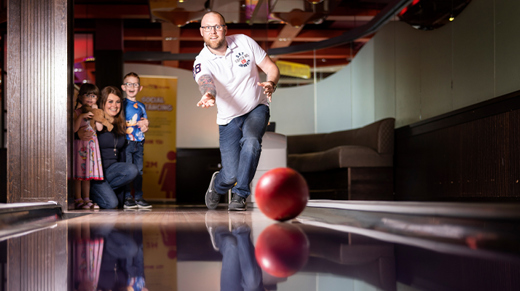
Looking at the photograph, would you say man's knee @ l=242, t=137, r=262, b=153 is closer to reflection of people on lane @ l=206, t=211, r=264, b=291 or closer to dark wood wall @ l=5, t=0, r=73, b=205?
dark wood wall @ l=5, t=0, r=73, b=205

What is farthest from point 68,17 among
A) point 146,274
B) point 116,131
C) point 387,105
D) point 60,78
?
point 387,105

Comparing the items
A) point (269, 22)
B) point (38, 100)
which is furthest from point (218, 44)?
point (269, 22)

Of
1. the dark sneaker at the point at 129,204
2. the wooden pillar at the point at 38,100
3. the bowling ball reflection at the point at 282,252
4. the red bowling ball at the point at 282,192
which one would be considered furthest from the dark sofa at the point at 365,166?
the bowling ball reflection at the point at 282,252

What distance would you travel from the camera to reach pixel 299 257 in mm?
993

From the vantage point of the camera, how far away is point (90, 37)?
9.63 meters

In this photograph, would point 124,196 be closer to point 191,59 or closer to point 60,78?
point 60,78

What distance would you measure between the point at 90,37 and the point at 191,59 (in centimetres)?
207

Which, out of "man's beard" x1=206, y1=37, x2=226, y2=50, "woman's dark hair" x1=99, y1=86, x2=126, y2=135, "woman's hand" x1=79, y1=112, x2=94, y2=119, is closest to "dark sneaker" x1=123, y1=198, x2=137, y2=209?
"woman's dark hair" x1=99, y1=86, x2=126, y2=135

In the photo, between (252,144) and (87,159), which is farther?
(87,159)

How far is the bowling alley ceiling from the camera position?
23.0ft

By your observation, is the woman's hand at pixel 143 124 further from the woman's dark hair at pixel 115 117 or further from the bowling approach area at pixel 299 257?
the bowling approach area at pixel 299 257

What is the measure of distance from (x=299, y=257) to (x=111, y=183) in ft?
12.9

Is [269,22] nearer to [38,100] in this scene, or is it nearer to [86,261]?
[38,100]

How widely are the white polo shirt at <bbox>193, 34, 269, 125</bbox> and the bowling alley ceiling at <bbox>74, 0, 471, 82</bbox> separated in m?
3.36
